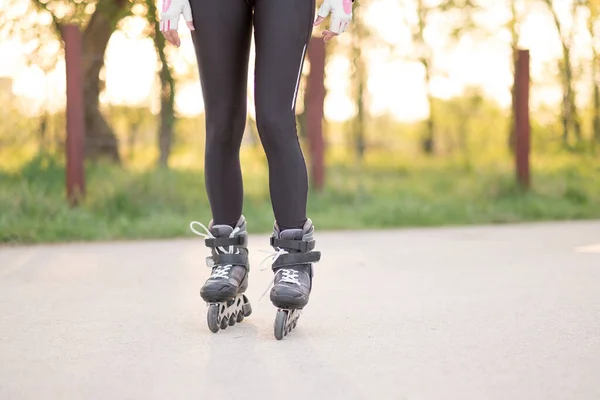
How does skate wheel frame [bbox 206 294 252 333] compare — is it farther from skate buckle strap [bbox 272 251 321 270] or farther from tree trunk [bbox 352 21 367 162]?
tree trunk [bbox 352 21 367 162]

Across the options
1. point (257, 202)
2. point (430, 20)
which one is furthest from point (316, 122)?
point (430, 20)

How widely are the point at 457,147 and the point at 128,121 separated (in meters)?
7.11

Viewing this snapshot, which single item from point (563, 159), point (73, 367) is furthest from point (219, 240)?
point (563, 159)

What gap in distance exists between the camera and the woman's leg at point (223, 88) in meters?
2.83

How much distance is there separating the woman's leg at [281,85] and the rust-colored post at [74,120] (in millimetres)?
4418

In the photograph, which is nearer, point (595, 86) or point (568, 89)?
point (568, 89)

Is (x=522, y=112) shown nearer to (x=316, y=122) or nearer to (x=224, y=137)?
(x=316, y=122)

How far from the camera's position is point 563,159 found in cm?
984

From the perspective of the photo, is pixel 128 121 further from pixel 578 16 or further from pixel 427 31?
pixel 578 16

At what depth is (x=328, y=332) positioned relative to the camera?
285 cm

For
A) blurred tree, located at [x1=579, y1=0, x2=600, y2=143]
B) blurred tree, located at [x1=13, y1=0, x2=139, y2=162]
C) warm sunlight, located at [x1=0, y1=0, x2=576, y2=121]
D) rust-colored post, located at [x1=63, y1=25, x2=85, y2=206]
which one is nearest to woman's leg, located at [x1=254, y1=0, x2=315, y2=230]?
rust-colored post, located at [x1=63, y1=25, x2=85, y2=206]

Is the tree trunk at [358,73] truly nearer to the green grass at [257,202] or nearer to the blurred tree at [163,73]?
the green grass at [257,202]

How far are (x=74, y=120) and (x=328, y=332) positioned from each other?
4.69 meters

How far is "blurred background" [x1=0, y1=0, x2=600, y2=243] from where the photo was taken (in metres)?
6.97
